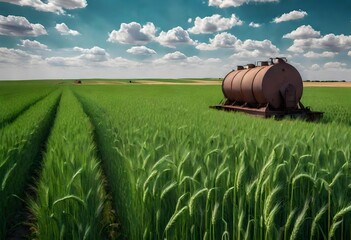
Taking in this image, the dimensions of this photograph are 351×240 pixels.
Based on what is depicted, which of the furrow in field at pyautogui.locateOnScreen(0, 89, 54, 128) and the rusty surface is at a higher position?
the rusty surface

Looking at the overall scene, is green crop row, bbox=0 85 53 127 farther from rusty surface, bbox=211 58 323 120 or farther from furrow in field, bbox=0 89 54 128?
rusty surface, bbox=211 58 323 120

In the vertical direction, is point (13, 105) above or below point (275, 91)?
below

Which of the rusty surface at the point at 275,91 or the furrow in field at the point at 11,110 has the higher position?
the rusty surface at the point at 275,91

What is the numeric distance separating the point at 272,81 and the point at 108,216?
10302 millimetres

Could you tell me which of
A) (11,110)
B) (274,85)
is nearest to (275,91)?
(274,85)

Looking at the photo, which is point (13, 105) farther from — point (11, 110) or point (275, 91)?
point (275, 91)

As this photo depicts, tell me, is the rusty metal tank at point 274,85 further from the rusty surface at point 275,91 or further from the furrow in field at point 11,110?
the furrow in field at point 11,110

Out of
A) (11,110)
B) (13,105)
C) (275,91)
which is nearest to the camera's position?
(275,91)

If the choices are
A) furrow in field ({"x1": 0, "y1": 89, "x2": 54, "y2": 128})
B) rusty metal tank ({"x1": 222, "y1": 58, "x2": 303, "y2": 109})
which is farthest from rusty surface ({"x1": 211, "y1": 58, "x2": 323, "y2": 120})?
furrow in field ({"x1": 0, "y1": 89, "x2": 54, "y2": 128})

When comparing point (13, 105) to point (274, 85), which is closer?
point (274, 85)

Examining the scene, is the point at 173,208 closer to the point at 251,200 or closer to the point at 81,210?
the point at 251,200

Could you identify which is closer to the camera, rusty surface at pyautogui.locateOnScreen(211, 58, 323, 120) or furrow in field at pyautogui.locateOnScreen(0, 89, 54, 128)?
furrow in field at pyautogui.locateOnScreen(0, 89, 54, 128)

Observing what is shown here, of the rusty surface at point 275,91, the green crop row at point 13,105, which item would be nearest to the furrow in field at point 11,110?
the green crop row at point 13,105

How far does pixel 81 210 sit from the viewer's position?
3451 mm
